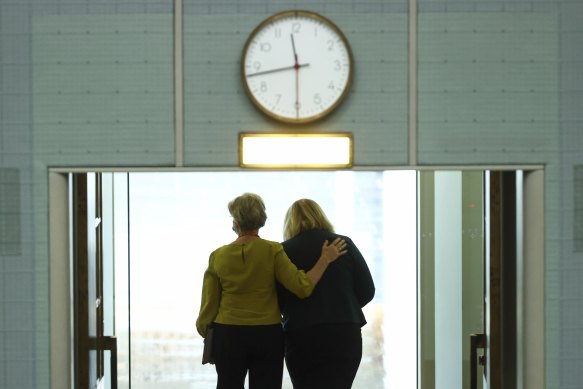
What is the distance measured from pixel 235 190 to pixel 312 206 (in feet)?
12.5

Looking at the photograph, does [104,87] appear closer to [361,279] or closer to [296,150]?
[296,150]

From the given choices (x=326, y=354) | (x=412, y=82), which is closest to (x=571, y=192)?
(x=412, y=82)

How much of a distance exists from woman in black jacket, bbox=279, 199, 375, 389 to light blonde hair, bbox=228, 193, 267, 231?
0.20 metres

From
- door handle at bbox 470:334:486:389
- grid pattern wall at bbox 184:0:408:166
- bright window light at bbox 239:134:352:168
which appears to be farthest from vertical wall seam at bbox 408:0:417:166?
door handle at bbox 470:334:486:389

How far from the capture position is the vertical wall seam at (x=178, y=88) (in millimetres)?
3359

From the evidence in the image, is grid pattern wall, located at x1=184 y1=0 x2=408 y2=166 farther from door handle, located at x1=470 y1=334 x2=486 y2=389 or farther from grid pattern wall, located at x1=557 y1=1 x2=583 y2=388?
door handle, located at x1=470 y1=334 x2=486 y2=389

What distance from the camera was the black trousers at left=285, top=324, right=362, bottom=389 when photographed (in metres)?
3.79

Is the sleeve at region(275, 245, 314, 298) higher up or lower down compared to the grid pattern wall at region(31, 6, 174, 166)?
lower down

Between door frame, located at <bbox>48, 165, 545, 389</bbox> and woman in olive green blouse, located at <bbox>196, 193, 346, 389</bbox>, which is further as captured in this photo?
woman in olive green blouse, located at <bbox>196, 193, 346, 389</bbox>

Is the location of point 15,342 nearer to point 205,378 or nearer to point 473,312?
point 473,312

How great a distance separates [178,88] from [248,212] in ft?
2.10

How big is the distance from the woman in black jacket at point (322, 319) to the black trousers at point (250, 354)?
151 mm

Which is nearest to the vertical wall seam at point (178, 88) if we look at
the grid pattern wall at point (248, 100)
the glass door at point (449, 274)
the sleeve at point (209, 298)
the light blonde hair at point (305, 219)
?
the grid pattern wall at point (248, 100)

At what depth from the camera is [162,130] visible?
3381mm
